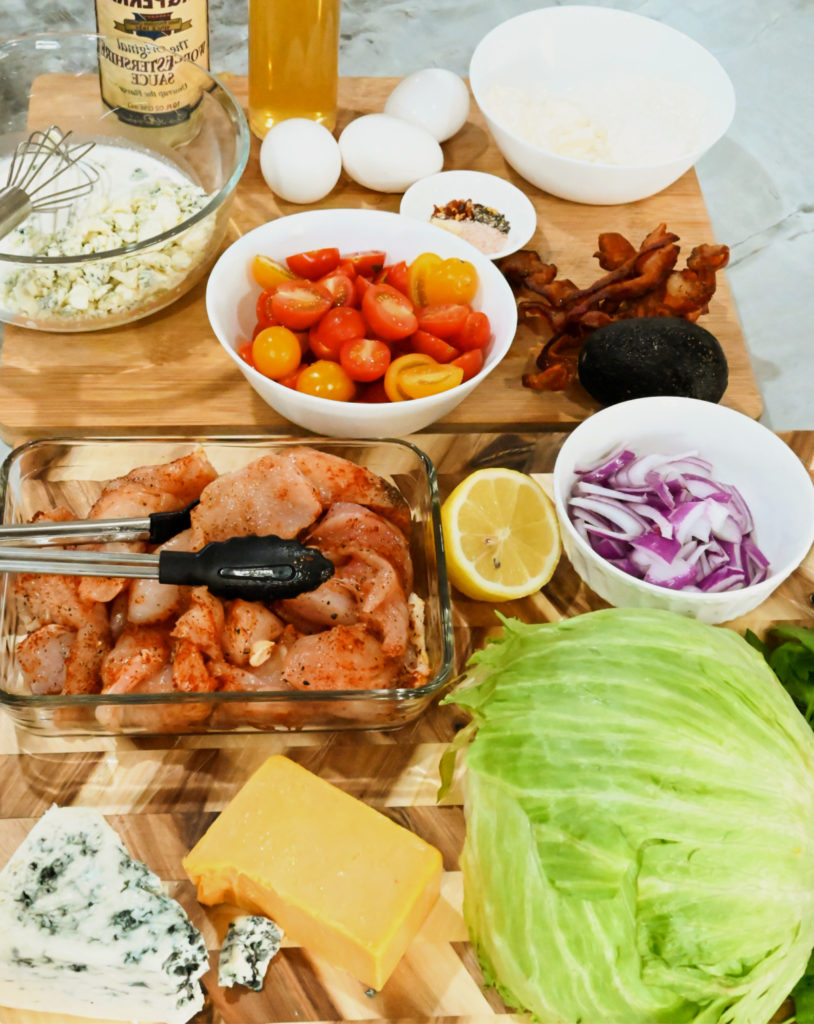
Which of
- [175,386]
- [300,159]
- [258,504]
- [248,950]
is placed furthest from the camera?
[300,159]

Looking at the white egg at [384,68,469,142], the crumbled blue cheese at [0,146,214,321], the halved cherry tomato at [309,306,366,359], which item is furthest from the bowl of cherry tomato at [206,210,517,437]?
the white egg at [384,68,469,142]

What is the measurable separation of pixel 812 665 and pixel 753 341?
1.07m

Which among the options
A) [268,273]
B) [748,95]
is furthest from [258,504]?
[748,95]

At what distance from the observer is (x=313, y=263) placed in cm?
202

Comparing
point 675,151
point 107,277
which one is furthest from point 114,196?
point 675,151

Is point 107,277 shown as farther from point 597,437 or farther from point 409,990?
point 409,990

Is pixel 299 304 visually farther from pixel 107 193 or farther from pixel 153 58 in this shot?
pixel 153 58

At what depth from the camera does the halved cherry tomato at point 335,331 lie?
1899 mm

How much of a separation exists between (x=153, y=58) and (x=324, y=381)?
811 mm

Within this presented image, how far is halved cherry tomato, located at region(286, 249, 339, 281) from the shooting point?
6.61 ft

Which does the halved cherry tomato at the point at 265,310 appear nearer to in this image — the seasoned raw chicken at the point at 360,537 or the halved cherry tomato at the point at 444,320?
the halved cherry tomato at the point at 444,320

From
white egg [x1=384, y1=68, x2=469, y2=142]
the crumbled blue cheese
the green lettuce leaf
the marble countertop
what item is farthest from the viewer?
the marble countertop

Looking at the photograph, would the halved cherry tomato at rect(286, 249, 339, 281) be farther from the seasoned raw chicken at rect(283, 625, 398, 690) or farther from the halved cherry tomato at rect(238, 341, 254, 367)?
the seasoned raw chicken at rect(283, 625, 398, 690)

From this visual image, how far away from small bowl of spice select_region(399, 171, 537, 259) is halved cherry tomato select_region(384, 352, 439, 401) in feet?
1.33
